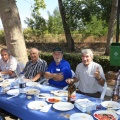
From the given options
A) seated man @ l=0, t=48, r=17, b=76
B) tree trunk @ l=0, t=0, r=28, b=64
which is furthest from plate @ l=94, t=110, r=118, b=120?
tree trunk @ l=0, t=0, r=28, b=64

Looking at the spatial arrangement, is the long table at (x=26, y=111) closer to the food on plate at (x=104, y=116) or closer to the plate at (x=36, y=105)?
the plate at (x=36, y=105)

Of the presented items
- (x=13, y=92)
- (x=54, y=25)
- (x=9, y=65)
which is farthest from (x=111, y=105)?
(x=54, y=25)

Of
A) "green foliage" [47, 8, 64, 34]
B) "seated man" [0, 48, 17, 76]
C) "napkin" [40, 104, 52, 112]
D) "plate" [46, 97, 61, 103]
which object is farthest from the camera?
"green foliage" [47, 8, 64, 34]

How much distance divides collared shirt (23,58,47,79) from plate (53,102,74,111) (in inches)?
64.7

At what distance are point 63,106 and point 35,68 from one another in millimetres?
1759

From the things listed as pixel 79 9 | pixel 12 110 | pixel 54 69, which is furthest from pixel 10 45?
pixel 79 9

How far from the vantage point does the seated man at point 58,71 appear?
133 inches

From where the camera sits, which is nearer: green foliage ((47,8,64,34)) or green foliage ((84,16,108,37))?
green foliage ((84,16,108,37))

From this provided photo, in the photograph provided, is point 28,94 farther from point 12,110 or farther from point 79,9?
point 79,9

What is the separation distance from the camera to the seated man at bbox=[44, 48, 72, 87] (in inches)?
133

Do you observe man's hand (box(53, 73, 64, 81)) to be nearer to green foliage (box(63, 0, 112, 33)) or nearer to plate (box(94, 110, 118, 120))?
plate (box(94, 110, 118, 120))

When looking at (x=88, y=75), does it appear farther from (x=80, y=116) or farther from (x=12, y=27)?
(x=12, y=27)

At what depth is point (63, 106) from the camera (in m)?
2.16

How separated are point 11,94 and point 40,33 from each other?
1799cm
